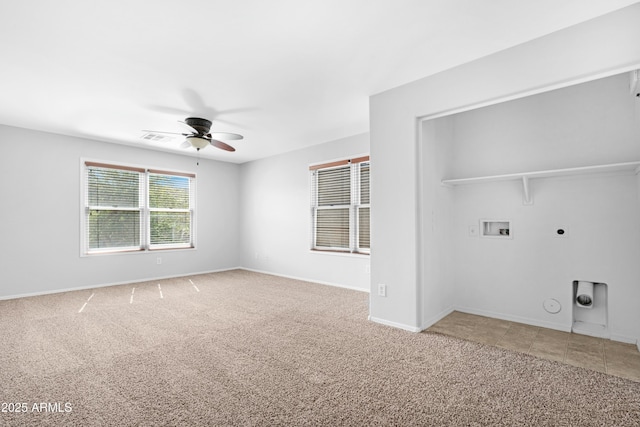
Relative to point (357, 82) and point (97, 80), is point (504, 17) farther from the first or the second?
point (97, 80)

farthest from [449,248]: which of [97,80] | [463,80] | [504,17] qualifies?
[97,80]

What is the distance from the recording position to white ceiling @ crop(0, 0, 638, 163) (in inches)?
84.1

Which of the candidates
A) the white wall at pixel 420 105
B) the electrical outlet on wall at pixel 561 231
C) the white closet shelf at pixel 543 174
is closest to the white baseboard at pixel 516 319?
the white wall at pixel 420 105

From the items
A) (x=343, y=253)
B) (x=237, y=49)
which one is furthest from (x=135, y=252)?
(x=237, y=49)

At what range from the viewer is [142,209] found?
590 cm

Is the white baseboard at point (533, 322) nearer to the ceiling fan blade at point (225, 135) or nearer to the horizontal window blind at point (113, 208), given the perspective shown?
the ceiling fan blade at point (225, 135)

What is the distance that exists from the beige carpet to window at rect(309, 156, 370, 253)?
1.81 metres

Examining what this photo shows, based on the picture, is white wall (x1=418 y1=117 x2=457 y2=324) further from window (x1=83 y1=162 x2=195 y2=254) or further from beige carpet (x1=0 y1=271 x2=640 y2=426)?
window (x1=83 y1=162 x2=195 y2=254)

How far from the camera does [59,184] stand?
16.3 ft

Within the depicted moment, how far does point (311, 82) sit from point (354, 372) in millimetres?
2765

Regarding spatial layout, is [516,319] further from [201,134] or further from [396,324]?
[201,134]

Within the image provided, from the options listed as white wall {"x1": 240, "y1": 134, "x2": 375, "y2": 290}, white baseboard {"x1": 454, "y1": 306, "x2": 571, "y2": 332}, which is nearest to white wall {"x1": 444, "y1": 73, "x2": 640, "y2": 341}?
white baseboard {"x1": 454, "y1": 306, "x2": 571, "y2": 332}

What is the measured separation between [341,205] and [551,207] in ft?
9.87

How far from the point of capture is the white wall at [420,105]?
2.25 meters
